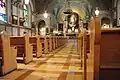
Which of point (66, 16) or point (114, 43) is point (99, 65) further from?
point (66, 16)

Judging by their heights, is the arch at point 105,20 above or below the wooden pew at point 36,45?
above

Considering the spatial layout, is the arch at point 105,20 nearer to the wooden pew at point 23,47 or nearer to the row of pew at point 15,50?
the row of pew at point 15,50

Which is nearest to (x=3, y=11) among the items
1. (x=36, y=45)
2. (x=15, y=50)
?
(x=36, y=45)

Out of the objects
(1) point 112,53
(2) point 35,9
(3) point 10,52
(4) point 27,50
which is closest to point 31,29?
(2) point 35,9

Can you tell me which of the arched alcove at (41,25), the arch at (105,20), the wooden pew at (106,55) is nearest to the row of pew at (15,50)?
the wooden pew at (106,55)

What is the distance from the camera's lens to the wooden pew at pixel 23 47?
7988 millimetres

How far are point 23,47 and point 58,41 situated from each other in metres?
12.5

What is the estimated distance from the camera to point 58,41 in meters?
20.8

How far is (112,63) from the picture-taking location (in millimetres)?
2686

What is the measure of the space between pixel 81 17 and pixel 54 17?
5.04 metres

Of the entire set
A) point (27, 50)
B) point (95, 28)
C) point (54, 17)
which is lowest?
point (27, 50)

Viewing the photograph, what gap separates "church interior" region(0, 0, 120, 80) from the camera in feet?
8.80

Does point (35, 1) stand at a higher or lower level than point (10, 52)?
higher

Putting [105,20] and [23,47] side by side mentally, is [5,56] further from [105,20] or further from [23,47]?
[105,20]
